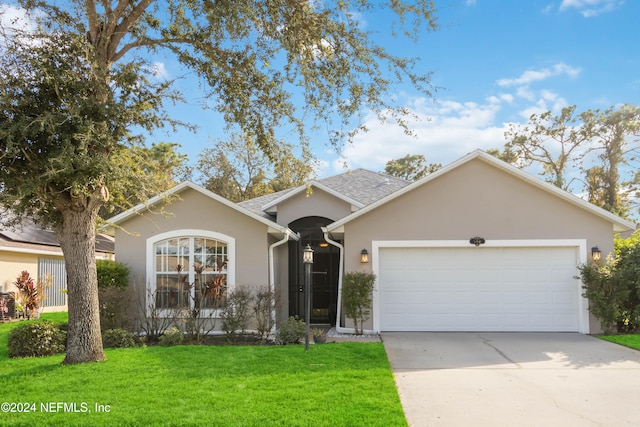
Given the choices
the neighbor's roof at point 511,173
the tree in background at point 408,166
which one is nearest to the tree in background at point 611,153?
the tree in background at point 408,166

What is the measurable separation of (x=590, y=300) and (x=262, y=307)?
24.3 feet

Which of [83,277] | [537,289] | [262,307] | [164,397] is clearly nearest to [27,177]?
[83,277]

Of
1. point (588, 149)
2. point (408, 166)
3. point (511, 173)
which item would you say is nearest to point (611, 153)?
point (588, 149)

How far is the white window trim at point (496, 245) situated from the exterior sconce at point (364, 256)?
0.62 ft

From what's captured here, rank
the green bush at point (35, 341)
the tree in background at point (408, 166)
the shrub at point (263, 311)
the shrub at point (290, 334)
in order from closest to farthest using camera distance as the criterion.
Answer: the green bush at point (35, 341)
the shrub at point (290, 334)
the shrub at point (263, 311)
the tree in background at point (408, 166)

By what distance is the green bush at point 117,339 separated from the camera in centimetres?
1069

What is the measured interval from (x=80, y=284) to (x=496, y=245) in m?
8.95

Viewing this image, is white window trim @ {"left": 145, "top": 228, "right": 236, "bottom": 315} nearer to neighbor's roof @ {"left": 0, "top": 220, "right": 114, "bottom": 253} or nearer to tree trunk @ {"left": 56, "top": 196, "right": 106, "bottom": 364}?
tree trunk @ {"left": 56, "top": 196, "right": 106, "bottom": 364}

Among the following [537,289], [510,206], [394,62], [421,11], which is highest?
[421,11]

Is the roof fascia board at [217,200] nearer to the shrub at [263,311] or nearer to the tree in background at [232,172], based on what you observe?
the shrub at [263,311]

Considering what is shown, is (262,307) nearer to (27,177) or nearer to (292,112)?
(292,112)

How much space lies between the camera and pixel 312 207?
15.7m

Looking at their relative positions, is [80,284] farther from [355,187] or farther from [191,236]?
[355,187]

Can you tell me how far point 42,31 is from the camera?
8.72 metres
